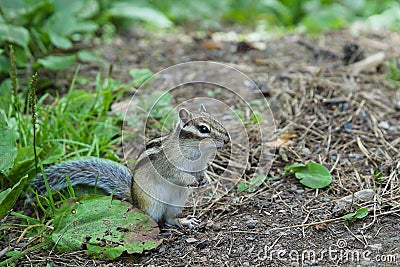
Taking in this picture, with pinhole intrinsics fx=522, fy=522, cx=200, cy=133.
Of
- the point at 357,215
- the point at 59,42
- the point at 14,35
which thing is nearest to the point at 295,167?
the point at 357,215

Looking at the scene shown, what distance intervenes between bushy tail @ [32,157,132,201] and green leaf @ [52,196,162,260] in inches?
5.9

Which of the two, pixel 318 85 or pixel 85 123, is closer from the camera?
pixel 85 123

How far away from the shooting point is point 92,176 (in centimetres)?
301

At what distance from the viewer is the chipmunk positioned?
279cm

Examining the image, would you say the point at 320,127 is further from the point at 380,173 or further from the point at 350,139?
the point at 380,173

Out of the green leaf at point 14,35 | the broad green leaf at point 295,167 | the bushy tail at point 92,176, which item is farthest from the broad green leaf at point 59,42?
the broad green leaf at point 295,167

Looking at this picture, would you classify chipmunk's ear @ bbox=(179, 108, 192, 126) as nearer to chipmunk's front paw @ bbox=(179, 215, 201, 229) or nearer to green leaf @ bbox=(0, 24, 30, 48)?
chipmunk's front paw @ bbox=(179, 215, 201, 229)

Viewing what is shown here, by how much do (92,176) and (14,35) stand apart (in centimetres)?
170

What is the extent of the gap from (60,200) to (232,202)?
1.05 meters

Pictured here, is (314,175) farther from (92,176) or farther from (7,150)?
(7,150)

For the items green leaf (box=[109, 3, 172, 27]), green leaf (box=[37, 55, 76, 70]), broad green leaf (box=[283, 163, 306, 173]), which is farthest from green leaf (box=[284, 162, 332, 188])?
green leaf (box=[109, 3, 172, 27])

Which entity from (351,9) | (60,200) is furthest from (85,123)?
(351,9)

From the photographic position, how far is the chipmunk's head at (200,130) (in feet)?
9.06

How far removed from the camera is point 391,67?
4453 mm
